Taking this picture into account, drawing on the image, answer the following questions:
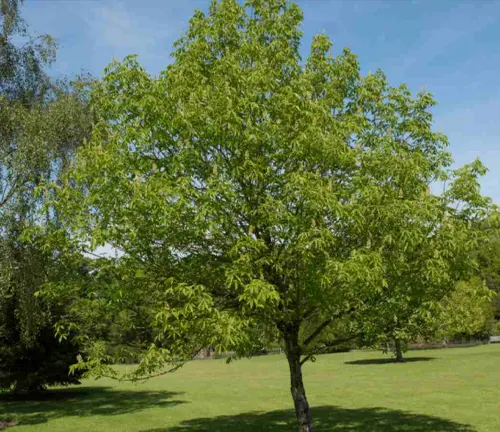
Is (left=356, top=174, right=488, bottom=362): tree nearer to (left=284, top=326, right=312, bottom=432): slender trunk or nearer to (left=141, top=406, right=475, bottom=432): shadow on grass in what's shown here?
(left=284, top=326, right=312, bottom=432): slender trunk

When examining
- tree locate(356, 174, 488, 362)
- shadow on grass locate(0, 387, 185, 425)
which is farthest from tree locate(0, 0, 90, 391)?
tree locate(356, 174, 488, 362)

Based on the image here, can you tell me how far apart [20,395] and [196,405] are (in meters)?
17.5

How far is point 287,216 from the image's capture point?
1097 centimetres

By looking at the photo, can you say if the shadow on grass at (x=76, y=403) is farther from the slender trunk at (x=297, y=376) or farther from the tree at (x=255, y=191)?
the tree at (x=255, y=191)

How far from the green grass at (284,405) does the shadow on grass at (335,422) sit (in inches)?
1.5

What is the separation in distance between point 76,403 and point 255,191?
2835 cm

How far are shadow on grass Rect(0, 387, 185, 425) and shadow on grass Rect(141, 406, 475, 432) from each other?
8.24 metres

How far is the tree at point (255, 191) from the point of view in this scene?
11.2 meters

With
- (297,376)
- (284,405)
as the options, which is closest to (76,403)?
(284,405)

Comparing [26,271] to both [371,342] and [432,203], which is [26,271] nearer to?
[371,342]

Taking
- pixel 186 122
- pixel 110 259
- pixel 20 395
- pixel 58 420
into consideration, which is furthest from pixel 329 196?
pixel 20 395

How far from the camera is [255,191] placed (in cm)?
1300

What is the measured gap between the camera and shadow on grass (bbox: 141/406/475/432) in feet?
63.5

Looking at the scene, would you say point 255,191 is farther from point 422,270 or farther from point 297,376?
point 297,376
